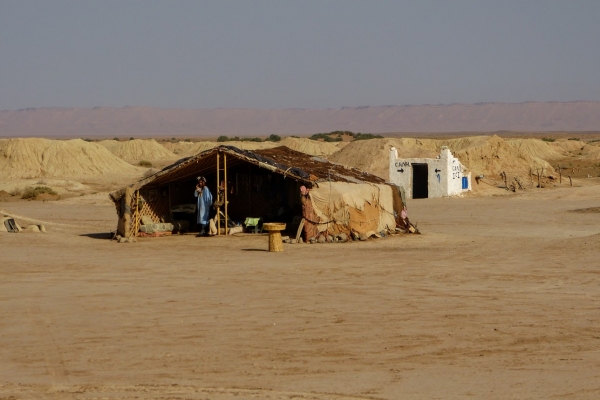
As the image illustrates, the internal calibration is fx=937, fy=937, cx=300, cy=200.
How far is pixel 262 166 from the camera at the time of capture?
2078cm

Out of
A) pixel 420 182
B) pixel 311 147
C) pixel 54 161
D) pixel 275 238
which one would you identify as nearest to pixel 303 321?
pixel 275 238

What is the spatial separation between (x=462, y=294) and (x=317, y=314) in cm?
240

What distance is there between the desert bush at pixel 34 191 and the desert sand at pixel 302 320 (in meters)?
18.6

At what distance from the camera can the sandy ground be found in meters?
8.01

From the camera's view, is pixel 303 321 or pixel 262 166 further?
pixel 262 166

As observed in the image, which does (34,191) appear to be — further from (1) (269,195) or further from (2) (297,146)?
(2) (297,146)

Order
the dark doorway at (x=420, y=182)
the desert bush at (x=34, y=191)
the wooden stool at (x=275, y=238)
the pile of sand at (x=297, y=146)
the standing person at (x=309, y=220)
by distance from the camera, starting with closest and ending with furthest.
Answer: the wooden stool at (x=275, y=238)
the standing person at (x=309, y=220)
the dark doorway at (x=420, y=182)
the desert bush at (x=34, y=191)
the pile of sand at (x=297, y=146)

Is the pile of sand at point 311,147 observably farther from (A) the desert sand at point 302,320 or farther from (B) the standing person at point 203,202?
(A) the desert sand at point 302,320

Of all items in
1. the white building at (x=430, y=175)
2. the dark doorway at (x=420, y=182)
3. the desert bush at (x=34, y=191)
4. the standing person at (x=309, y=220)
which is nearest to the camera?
the standing person at (x=309, y=220)

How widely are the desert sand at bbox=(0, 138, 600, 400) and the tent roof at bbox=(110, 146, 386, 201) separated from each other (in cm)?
185

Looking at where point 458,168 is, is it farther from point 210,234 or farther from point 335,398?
point 335,398

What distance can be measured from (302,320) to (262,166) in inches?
411

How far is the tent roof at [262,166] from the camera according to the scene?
20.6 meters

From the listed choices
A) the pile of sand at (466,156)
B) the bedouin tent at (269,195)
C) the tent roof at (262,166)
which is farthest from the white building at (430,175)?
the tent roof at (262,166)
